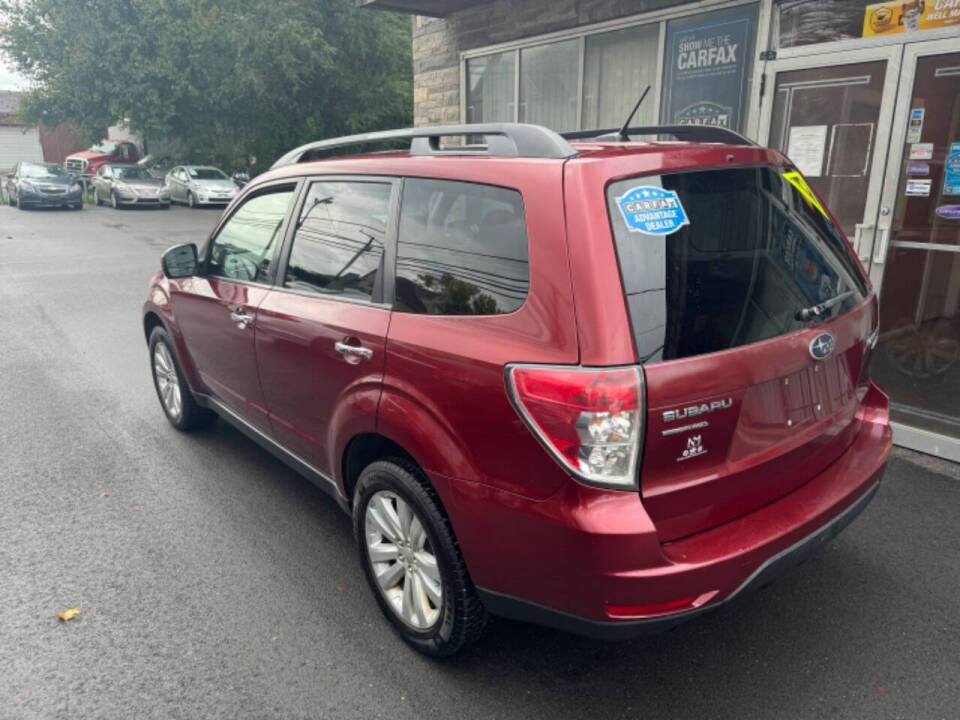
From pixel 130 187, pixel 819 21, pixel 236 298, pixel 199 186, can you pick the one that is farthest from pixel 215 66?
pixel 236 298

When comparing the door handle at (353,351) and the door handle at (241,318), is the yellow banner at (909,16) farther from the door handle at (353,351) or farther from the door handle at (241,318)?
the door handle at (241,318)

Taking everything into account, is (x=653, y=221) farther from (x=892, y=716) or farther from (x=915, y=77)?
(x=915, y=77)

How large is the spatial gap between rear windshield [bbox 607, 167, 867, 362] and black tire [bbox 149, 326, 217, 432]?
11.1 ft

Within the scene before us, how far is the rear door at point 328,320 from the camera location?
273cm

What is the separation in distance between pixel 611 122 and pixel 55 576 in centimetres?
642

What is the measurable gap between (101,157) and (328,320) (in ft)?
118

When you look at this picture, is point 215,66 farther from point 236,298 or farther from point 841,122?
point 236,298

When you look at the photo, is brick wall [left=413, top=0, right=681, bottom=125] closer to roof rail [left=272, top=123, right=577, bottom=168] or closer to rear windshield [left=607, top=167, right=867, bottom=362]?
roof rail [left=272, top=123, right=577, bottom=168]

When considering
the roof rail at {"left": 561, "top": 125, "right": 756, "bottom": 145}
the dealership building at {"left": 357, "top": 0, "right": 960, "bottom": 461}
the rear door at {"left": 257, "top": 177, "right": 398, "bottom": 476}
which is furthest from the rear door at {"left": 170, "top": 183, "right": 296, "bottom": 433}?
the dealership building at {"left": 357, "top": 0, "right": 960, "bottom": 461}

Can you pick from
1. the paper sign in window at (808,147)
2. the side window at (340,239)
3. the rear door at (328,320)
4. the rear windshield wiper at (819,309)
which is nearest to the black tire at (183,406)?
the rear door at (328,320)

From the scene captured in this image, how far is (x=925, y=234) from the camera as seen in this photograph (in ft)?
16.1

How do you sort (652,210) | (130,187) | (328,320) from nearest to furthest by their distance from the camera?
(652,210) → (328,320) → (130,187)

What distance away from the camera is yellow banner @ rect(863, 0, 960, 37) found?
443 centimetres

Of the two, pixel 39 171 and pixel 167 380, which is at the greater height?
pixel 39 171
